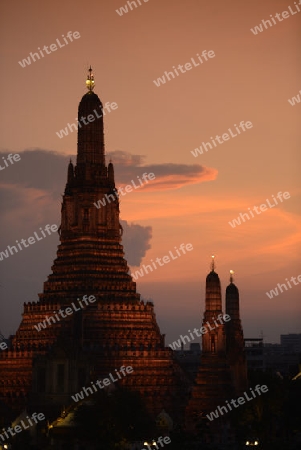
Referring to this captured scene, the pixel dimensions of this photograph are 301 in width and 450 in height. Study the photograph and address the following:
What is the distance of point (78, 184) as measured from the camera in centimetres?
14650

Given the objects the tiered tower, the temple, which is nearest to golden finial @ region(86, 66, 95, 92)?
the tiered tower

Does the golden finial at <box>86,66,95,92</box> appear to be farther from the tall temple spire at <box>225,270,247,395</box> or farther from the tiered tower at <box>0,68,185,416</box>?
the tall temple spire at <box>225,270,247,395</box>

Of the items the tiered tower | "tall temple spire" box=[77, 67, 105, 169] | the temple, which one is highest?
"tall temple spire" box=[77, 67, 105, 169]

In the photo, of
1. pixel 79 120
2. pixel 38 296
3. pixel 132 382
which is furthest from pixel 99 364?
pixel 79 120

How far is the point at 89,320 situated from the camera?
140m

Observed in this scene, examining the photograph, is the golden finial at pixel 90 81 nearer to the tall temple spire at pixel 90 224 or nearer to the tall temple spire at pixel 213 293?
the tall temple spire at pixel 90 224

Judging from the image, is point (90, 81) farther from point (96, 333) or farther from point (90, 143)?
point (96, 333)

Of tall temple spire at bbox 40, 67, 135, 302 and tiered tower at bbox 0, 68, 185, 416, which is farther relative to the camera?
tall temple spire at bbox 40, 67, 135, 302

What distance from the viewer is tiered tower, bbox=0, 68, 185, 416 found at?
13562 cm

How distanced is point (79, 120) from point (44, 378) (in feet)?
94.1

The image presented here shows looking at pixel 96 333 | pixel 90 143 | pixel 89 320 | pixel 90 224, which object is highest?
pixel 90 143

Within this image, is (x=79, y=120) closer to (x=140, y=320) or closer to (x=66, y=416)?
(x=140, y=320)

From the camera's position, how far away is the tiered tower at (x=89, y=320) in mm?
135625

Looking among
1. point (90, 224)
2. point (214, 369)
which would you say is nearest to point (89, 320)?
point (90, 224)
